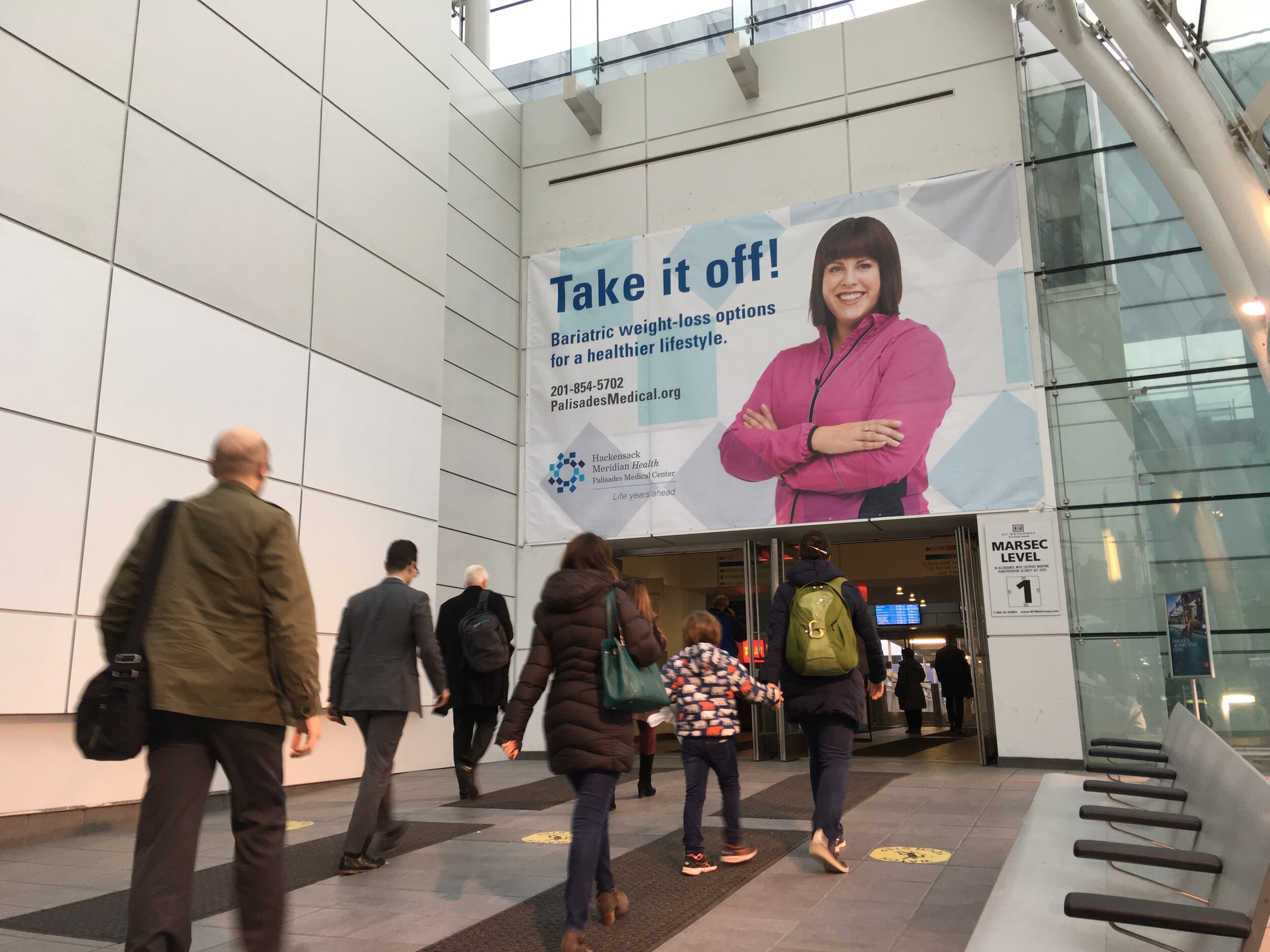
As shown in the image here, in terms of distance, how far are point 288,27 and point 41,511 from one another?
5.35m

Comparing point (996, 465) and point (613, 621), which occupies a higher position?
point (996, 465)

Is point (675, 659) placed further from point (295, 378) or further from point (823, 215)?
point (823, 215)

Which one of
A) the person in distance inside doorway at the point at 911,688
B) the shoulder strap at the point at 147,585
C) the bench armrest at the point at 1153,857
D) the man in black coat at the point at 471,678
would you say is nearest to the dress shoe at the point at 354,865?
the man in black coat at the point at 471,678

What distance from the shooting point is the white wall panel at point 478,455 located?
38.2 feet

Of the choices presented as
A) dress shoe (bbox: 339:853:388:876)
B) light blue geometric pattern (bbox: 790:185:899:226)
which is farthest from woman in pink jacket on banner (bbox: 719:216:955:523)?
dress shoe (bbox: 339:853:388:876)

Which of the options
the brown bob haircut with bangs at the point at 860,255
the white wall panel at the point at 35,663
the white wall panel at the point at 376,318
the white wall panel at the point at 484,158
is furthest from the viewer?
the white wall panel at the point at 484,158

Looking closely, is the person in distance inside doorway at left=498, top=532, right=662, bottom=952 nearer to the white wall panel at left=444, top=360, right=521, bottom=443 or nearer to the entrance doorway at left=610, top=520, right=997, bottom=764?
the entrance doorway at left=610, top=520, right=997, bottom=764

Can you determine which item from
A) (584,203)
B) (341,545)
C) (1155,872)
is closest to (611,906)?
(1155,872)

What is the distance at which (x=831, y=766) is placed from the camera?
5078mm

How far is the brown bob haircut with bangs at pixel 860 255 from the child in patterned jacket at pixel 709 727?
23.8 feet

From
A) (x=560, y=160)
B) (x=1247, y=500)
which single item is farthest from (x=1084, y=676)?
(x=560, y=160)

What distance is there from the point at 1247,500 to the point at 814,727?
284 inches

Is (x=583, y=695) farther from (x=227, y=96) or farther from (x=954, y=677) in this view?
(x=954, y=677)

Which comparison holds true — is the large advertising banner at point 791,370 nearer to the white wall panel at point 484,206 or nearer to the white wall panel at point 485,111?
the white wall panel at point 484,206
